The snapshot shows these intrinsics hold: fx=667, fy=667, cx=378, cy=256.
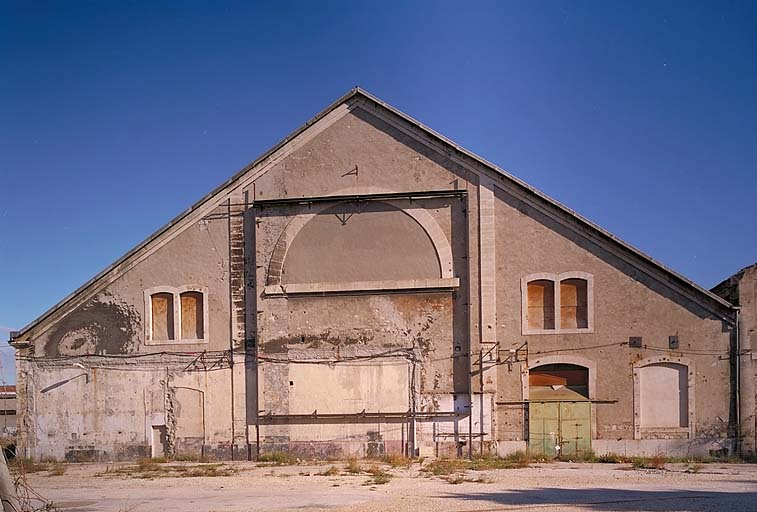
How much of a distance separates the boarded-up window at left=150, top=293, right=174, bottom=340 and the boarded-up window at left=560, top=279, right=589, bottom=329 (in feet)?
39.6

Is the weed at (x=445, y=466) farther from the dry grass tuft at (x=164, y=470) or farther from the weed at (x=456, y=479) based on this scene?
the dry grass tuft at (x=164, y=470)

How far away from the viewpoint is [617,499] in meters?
12.3

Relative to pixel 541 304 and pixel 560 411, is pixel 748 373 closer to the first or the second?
pixel 560 411

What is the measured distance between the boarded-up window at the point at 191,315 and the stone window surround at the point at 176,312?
Answer: 12 centimetres

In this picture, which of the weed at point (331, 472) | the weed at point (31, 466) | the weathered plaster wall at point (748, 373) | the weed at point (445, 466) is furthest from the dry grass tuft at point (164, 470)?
the weathered plaster wall at point (748, 373)

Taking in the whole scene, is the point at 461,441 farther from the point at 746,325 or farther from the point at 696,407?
the point at 746,325

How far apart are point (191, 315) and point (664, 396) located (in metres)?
14.4

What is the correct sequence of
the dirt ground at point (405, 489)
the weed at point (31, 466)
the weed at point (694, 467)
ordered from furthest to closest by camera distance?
the weed at point (31, 466) < the weed at point (694, 467) < the dirt ground at point (405, 489)

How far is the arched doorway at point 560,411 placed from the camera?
1916cm

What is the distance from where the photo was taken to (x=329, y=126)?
2088cm

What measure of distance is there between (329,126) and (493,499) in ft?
41.2

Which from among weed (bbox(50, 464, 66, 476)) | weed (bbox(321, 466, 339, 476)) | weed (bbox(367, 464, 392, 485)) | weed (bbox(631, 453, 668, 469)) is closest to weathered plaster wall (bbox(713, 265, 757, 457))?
weed (bbox(631, 453, 668, 469))

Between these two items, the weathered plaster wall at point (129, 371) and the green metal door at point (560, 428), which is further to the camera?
the weathered plaster wall at point (129, 371)

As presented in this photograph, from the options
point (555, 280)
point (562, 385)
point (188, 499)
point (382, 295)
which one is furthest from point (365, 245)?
point (188, 499)
